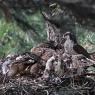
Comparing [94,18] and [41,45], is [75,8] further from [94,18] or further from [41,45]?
[41,45]

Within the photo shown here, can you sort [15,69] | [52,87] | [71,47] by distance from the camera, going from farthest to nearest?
[71,47] → [15,69] → [52,87]

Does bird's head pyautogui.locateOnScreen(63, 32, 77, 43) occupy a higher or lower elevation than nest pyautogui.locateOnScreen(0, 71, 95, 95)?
higher

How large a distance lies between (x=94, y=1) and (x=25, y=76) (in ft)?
7.83

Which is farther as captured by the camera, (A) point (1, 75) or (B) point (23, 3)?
(A) point (1, 75)

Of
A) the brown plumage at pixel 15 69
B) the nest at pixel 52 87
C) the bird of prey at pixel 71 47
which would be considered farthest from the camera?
the bird of prey at pixel 71 47

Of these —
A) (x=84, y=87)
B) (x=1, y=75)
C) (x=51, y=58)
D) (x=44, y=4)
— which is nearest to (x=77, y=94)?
(x=84, y=87)

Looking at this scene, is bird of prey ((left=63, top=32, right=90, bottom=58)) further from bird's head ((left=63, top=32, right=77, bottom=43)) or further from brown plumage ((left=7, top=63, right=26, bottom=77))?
brown plumage ((left=7, top=63, right=26, bottom=77))

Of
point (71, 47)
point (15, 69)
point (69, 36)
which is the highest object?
point (69, 36)

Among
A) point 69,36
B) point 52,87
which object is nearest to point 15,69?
point 52,87

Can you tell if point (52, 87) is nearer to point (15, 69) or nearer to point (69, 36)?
point (15, 69)

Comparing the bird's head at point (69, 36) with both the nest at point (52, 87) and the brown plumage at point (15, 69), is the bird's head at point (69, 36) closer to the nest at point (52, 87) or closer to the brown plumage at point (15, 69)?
the brown plumage at point (15, 69)

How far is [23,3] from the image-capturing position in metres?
2.79

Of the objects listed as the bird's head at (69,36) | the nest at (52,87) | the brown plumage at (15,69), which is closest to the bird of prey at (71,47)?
the bird's head at (69,36)

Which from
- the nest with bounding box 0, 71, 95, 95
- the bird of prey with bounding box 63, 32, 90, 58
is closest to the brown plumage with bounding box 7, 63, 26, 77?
the nest with bounding box 0, 71, 95, 95
